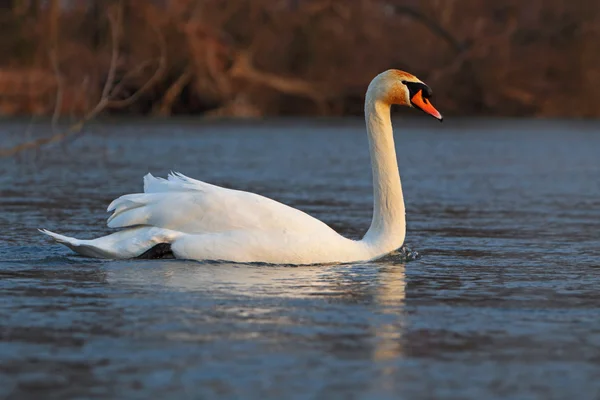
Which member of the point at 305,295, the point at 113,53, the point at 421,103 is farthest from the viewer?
the point at 113,53

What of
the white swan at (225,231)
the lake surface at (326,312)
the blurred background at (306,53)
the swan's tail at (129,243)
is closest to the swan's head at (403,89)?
the white swan at (225,231)

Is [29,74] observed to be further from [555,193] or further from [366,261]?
[366,261]

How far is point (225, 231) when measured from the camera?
31.7ft

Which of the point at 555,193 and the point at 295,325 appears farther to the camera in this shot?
the point at 555,193

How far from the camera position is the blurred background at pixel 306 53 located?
146 feet

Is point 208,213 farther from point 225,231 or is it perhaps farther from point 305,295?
point 305,295

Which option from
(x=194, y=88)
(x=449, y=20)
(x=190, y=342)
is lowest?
(x=190, y=342)

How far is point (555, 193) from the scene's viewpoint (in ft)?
57.4

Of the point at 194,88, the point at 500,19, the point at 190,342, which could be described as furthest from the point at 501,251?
the point at 500,19

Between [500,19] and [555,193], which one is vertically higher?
[500,19]

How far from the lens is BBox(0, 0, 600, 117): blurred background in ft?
146

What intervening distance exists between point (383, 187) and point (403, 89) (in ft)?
2.53

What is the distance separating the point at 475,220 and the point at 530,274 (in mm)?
4258

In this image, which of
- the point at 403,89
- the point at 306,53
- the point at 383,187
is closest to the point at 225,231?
the point at 383,187
